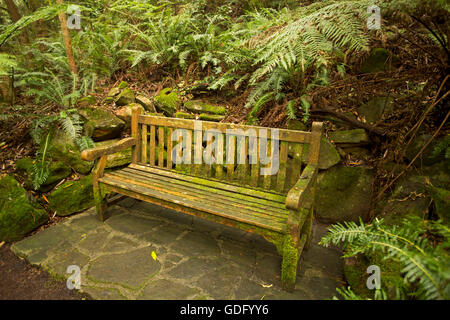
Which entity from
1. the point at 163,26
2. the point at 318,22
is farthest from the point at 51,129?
the point at 318,22

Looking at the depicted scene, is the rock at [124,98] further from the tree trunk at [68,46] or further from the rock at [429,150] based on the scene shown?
the rock at [429,150]

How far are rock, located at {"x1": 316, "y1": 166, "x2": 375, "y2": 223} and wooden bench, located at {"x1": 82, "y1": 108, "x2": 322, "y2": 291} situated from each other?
54 cm

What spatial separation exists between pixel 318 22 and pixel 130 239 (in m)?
2.94

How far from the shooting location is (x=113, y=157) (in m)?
3.38

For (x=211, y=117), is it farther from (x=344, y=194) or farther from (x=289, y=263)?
(x=289, y=263)

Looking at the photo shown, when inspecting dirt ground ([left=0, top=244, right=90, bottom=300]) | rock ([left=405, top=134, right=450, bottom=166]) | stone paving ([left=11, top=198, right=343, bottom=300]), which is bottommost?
dirt ground ([left=0, top=244, right=90, bottom=300])

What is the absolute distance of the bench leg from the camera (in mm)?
2139

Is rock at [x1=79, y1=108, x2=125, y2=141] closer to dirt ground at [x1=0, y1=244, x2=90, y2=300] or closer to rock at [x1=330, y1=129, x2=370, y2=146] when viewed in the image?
dirt ground at [x1=0, y1=244, x2=90, y2=300]

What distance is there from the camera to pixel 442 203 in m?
2.22

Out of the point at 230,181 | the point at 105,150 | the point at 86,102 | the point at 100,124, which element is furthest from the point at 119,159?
the point at 230,181

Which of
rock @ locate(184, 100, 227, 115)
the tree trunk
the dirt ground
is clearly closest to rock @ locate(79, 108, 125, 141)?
rock @ locate(184, 100, 227, 115)

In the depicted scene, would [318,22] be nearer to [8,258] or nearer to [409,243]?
[409,243]

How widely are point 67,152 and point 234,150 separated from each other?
92.7 inches

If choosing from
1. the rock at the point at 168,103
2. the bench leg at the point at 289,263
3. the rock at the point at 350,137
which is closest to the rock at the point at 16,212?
the rock at the point at 168,103
